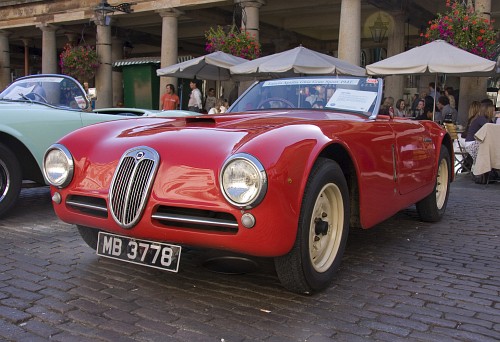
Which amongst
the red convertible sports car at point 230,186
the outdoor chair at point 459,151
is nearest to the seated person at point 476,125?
the outdoor chair at point 459,151

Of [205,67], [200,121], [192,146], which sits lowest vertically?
[192,146]

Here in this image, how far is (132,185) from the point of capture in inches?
110

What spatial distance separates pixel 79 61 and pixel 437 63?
13237 millimetres

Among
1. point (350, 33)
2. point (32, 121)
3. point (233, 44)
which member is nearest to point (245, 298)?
point (32, 121)

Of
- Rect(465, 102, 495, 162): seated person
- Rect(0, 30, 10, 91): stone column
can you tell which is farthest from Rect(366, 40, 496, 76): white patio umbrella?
Rect(0, 30, 10, 91): stone column

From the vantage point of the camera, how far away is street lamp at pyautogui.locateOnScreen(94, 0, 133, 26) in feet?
47.7

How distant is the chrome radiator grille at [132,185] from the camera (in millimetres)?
2756

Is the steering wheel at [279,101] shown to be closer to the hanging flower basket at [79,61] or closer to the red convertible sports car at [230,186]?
the red convertible sports car at [230,186]

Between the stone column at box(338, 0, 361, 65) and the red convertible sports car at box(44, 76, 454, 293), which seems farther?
the stone column at box(338, 0, 361, 65)

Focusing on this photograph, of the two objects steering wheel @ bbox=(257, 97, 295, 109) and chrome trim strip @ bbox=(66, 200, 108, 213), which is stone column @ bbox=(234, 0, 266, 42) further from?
chrome trim strip @ bbox=(66, 200, 108, 213)

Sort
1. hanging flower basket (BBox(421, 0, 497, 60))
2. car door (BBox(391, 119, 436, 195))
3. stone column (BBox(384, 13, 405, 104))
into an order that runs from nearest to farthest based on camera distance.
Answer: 1. car door (BBox(391, 119, 436, 195))
2. hanging flower basket (BBox(421, 0, 497, 60))
3. stone column (BBox(384, 13, 405, 104))

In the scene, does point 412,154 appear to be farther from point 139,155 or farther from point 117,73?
point 117,73

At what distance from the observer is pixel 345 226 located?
3203mm

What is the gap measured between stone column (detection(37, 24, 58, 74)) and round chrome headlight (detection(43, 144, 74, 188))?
1852cm
